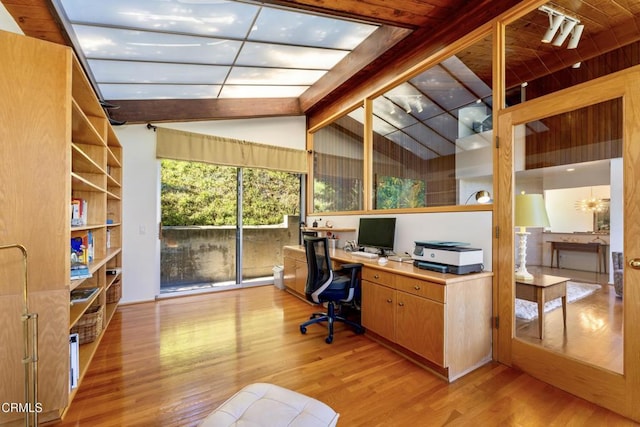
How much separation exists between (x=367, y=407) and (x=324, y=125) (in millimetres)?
4134

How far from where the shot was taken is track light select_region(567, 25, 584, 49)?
2.16 metres

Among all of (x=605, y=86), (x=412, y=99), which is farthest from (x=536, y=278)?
(x=412, y=99)

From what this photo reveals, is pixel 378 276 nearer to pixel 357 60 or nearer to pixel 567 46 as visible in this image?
pixel 567 46

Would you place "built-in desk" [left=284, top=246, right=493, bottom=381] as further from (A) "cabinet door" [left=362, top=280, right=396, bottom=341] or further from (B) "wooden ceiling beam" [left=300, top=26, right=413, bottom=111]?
(B) "wooden ceiling beam" [left=300, top=26, right=413, bottom=111]

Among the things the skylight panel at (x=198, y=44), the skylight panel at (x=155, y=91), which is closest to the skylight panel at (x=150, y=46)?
the skylight panel at (x=198, y=44)

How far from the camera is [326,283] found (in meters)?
2.84

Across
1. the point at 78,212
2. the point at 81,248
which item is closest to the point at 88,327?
the point at 81,248

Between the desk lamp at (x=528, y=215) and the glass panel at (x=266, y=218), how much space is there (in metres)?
3.66

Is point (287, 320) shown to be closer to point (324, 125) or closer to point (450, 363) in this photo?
point (450, 363)

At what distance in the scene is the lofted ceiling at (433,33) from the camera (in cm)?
200

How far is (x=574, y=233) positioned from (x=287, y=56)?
3.17m

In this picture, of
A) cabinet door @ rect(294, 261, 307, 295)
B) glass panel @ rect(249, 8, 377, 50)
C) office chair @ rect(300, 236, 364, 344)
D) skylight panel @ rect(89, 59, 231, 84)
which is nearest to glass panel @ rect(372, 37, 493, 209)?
glass panel @ rect(249, 8, 377, 50)

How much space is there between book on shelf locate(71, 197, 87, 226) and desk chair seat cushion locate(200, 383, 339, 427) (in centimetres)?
211

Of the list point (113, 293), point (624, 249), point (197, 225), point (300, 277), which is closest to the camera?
point (624, 249)
